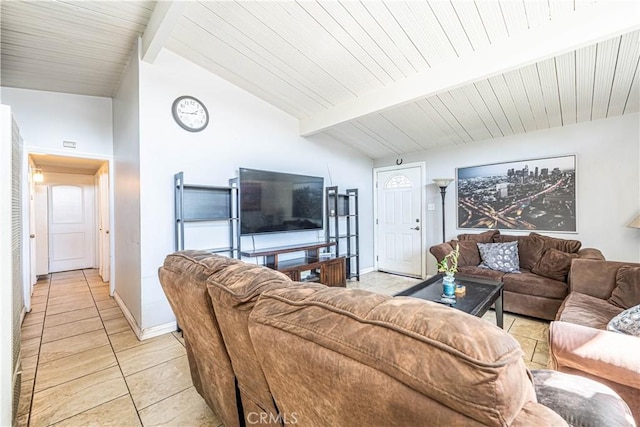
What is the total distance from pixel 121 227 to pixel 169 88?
176cm

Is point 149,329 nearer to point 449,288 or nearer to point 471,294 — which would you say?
point 449,288

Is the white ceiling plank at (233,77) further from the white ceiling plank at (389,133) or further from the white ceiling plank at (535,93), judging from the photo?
the white ceiling plank at (535,93)

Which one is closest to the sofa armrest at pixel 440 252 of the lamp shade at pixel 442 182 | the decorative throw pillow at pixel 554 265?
the decorative throw pillow at pixel 554 265

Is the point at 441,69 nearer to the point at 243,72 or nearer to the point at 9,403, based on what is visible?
the point at 243,72

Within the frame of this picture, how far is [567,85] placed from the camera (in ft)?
8.63

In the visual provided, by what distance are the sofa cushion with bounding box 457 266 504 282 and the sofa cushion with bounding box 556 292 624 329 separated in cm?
84

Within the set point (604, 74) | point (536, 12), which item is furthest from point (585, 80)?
point (536, 12)

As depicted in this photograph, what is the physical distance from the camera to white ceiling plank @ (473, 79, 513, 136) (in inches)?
110

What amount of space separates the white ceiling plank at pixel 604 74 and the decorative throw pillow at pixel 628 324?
78.5 inches

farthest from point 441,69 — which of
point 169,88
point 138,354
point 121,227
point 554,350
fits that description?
point 121,227

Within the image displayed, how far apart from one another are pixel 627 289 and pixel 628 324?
85 cm

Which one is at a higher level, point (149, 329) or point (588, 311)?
point (588, 311)

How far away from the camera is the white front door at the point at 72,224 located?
17.6 feet

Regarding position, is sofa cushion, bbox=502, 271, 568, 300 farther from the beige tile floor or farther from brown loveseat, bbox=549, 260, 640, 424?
brown loveseat, bbox=549, 260, 640, 424
